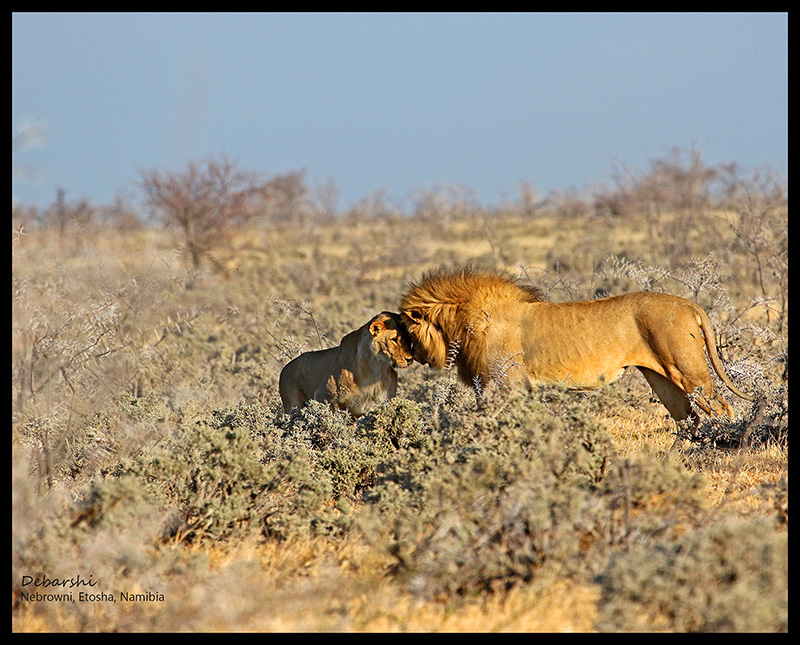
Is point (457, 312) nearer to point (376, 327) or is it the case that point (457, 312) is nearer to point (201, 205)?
point (376, 327)

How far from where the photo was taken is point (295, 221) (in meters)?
34.0

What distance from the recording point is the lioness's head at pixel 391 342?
779cm

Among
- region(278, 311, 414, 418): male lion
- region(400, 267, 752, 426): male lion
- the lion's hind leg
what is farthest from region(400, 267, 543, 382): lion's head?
the lion's hind leg

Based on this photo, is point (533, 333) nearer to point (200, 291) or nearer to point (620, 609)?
point (620, 609)

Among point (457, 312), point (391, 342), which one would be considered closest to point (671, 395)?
point (457, 312)

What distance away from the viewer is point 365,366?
7965 millimetres

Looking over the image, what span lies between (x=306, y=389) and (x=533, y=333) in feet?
7.78

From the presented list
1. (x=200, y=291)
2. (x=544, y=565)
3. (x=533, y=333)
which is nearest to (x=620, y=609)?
(x=544, y=565)

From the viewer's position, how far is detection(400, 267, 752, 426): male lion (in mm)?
7164

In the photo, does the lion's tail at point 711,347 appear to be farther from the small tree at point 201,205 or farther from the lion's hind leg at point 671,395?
the small tree at point 201,205

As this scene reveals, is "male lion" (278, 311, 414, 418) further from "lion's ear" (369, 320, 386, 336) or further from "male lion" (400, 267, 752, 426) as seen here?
"male lion" (400, 267, 752, 426)

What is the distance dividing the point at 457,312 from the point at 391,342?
69 cm

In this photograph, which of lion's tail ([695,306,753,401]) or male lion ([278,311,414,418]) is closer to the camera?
lion's tail ([695,306,753,401])

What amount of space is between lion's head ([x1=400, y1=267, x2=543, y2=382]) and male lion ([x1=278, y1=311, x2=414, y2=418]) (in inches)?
6.7
